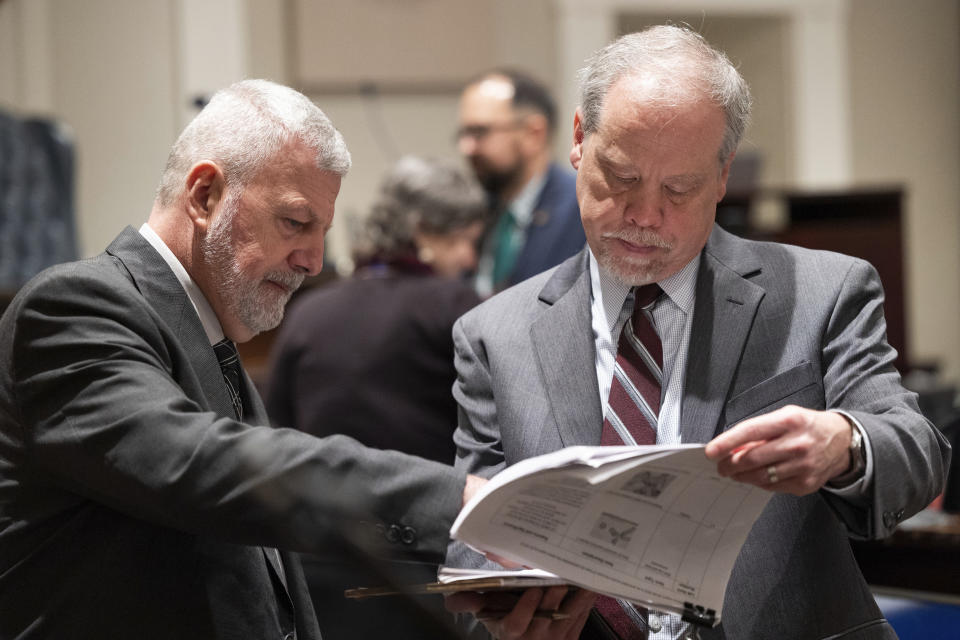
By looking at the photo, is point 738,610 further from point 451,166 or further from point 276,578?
point 451,166

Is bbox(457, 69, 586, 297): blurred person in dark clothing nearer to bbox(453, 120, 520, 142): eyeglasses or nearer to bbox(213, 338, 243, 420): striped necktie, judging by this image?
bbox(453, 120, 520, 142): eyeglasses

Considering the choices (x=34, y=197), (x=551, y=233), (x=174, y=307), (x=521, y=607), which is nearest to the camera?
(x=521, y=607)

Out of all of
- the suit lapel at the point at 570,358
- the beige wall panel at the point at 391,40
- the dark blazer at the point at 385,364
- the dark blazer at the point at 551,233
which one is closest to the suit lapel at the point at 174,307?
the suit lapel at the point at 570,358

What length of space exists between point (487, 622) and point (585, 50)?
679 centimetres

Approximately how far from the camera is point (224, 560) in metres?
1.43

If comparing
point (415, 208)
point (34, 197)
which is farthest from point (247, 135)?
point (34, 197)

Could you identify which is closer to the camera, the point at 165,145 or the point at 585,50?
the point at 165,145

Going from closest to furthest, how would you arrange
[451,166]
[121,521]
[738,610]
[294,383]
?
[121,521] → [738,610] → [294,383] → [451,166]

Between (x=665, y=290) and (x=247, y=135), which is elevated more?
(x=247, y=135)

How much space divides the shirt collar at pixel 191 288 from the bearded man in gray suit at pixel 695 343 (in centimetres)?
38

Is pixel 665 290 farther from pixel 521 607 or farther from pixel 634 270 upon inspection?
pixel 521 607

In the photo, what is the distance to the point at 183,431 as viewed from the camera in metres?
1.25

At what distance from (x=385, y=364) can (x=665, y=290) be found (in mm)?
1377

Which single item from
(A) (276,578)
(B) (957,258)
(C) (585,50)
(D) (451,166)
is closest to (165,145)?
(C) (585,50)
